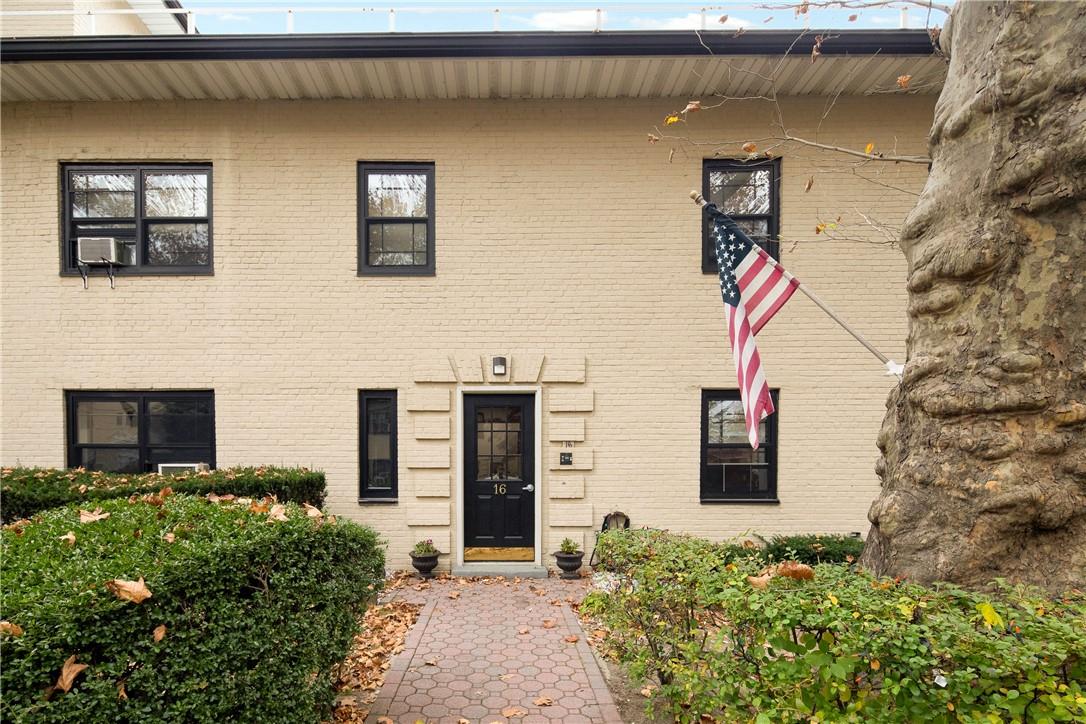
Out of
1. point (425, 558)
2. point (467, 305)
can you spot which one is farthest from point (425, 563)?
point (467, 305)

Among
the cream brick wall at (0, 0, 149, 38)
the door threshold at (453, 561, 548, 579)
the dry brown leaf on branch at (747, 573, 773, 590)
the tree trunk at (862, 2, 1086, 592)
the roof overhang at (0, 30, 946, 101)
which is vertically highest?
the cream brick wall at (0, 0, 149, 38)

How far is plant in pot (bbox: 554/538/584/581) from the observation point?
6.83m

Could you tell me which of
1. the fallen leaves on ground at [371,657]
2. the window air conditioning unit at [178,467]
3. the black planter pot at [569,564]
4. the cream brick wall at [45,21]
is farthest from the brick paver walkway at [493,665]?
the cream brick wall at [45,21]

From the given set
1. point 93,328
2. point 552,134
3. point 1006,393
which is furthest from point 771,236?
point 93,328

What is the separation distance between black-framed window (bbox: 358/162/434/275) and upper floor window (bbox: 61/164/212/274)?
2260mm

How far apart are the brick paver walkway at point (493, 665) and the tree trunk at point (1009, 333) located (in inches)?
99.3

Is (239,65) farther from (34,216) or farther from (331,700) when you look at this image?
(331,700)

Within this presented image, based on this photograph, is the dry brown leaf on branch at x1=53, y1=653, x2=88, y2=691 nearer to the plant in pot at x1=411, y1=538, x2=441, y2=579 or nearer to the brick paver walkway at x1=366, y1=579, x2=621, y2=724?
the brick paver walkway at x1=366, y1=579, x2=621, y2=724

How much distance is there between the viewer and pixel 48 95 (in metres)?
6.92

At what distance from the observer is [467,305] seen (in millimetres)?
7094

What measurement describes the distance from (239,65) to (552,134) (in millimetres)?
4072

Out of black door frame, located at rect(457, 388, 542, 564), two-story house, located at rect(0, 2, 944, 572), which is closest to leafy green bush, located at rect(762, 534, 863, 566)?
two-story house, located at rect(0, 2, 944, 572)

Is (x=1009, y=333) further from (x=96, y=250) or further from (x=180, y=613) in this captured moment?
(x=96, y=250)

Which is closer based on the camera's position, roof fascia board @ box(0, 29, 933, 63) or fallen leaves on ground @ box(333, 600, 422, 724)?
fallen leaves on ground @ box(333, 600, 422, 724)
